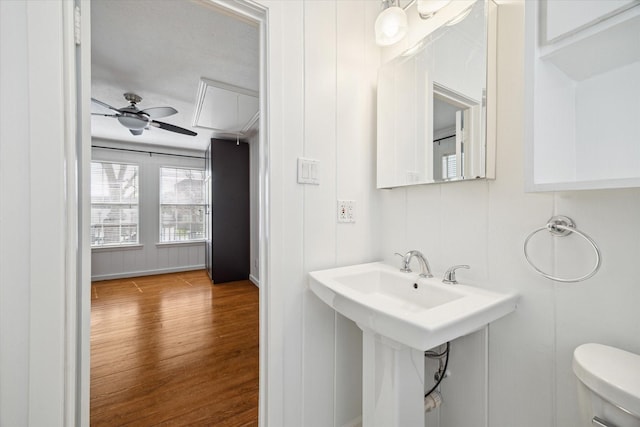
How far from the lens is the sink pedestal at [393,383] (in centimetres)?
85

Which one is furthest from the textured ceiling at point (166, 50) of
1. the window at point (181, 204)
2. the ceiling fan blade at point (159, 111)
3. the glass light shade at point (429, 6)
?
the window at point (181, 204)

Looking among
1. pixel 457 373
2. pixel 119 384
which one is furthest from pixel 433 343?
pixel 119 384

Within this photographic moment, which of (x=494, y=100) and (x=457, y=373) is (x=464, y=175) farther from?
(x=457, y=373)

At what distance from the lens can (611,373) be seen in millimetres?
578

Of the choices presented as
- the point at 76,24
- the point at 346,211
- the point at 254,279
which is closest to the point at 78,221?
the point at 76,24

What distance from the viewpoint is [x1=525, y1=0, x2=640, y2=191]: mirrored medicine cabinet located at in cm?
65

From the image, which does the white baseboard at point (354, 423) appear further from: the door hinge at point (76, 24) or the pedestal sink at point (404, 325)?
the door hinge at point (76, 24)

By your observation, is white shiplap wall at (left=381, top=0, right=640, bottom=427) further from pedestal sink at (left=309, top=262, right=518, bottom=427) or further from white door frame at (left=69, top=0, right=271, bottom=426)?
white door frame at (left=69, top=0, right=271, bottom=426)

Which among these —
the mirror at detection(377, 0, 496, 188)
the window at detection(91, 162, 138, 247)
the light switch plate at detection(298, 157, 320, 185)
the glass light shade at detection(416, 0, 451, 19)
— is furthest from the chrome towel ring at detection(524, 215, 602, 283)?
the window at detection(91, 162, 138, 247)

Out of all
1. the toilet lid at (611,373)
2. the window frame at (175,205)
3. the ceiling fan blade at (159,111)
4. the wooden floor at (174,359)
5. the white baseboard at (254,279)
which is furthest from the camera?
the window frame at (175,205)

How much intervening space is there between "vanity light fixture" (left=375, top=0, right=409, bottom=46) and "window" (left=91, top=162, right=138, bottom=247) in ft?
16.4

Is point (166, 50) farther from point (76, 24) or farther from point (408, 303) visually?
point (408, 303)

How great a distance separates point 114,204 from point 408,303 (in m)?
5.30

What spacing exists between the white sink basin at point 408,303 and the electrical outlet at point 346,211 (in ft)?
0.81
